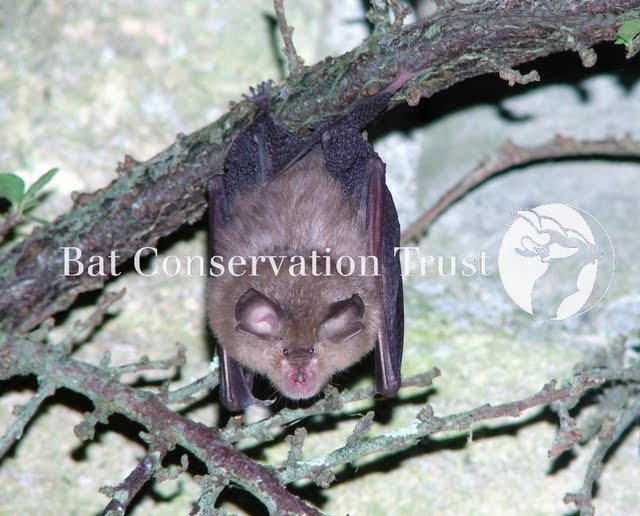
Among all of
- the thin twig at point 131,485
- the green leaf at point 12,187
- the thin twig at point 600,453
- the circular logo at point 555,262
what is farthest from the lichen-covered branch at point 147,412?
the circular logo at point 555,262

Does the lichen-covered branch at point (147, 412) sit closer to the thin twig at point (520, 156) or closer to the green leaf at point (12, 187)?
the green leaf at point (12, 187)

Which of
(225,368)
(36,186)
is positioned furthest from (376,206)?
(36,186)

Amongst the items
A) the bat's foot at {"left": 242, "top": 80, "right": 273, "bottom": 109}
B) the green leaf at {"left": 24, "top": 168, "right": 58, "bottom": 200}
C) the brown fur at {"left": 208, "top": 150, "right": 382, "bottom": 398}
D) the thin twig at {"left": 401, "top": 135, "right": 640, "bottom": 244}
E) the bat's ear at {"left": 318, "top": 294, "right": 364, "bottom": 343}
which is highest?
the thin twig at {"left": 401, "top": 135, "right": 640, "bottom": 244}

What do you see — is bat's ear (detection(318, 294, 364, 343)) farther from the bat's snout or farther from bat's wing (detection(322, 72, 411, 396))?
bat's wing (detection(322, 72, 411, 396))

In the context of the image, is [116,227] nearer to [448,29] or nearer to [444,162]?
[448,29]

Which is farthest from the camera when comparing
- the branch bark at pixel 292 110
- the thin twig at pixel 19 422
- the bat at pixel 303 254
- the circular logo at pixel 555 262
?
the circular logo at pixel 555 262

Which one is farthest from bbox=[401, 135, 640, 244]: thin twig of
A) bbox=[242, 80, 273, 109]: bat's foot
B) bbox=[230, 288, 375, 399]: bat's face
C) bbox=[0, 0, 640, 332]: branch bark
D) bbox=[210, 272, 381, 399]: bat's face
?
bbox=[242, 80, 273, 109]: bat's foot

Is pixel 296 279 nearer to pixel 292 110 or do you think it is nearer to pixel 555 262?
pixel 292 110

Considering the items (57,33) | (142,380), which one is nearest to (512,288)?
(142,380)
